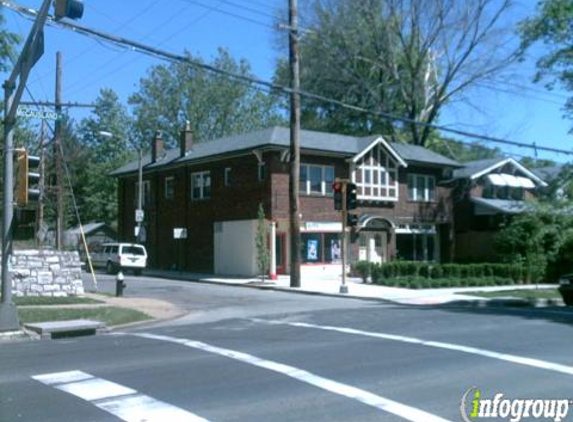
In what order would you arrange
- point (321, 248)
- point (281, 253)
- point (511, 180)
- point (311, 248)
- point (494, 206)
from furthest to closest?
point (511, 180) < point (494, 206) < point (321, 248) < point (311, 248) < point (281, 253)

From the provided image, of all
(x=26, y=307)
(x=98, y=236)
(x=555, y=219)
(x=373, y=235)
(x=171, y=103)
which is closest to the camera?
(x=26, y=307)

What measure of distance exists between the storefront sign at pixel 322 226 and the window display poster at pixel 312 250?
66 centimetres

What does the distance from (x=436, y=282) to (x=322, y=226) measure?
25.3ft

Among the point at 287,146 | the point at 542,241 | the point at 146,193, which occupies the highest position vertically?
the point at 287,146

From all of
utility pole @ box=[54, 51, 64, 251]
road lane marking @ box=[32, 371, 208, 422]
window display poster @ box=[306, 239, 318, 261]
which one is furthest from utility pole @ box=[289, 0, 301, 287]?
road lane marking @ box=[32, 371, 208, 422]

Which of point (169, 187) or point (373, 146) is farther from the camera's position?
point (169, 187)

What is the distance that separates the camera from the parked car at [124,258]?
37.2 m

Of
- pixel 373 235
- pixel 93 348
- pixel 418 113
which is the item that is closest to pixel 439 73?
pixel 418 113

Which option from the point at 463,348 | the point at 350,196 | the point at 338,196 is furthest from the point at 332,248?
the point at 463,348

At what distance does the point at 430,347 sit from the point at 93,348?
5658mm

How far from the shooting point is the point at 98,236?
6153 cm

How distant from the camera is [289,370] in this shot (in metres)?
9.88

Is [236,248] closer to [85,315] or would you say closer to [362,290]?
[362,290]

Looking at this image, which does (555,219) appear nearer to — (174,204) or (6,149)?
(174,204)
